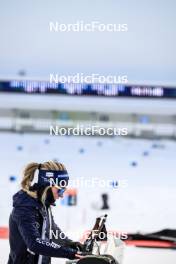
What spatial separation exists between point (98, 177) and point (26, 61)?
1258 mm

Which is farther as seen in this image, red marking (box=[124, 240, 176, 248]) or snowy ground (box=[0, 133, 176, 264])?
red marking (box=[124, 240, 176, 248])

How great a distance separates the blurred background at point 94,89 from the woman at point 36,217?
61 centimetres

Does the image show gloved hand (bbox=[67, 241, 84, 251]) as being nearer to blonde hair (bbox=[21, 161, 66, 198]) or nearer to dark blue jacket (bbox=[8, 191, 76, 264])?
dark blue jacket (bbox=[8, 191, 76, 264])

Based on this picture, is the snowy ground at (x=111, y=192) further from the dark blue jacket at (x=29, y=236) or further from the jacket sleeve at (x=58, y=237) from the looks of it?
the dark blue jacket at (x=29, y=236)

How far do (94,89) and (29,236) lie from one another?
140cm

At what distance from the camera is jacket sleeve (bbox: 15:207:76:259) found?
7.75 ft

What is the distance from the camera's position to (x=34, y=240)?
2.36 meters

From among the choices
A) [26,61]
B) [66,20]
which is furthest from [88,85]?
[26,61]

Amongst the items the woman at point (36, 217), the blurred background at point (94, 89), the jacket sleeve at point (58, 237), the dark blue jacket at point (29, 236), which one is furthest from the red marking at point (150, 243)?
the dark blue jacket at point (29, 236)

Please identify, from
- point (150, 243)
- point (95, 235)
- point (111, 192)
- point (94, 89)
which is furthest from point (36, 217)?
point (150, 243)

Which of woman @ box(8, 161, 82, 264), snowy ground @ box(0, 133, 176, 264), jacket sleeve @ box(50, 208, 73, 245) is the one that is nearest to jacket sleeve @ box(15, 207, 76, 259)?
woman @ box(8, 161, 82, 264)

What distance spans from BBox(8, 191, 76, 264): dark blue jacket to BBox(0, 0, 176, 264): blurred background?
0.64 m

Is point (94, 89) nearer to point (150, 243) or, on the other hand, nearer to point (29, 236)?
point (150, 243)

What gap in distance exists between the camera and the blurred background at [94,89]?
11.7 feet
